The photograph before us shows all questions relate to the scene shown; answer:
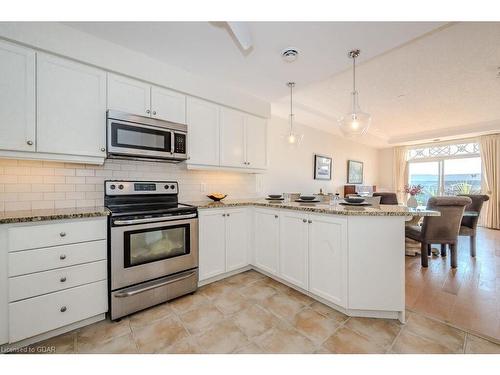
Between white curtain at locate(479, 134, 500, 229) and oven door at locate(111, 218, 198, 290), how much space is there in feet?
23.6

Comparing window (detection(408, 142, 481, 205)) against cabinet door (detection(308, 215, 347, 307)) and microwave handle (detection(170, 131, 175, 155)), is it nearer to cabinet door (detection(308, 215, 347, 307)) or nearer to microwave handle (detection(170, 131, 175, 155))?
cabinet door (detection(308, 215, 347, 307))

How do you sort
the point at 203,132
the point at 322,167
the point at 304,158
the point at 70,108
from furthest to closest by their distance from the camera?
1. the point at 322,167
2. the point at 304,158
3. the point at 203,132
4. the point at 70,108

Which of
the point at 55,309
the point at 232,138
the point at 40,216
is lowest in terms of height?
the point at 55,309

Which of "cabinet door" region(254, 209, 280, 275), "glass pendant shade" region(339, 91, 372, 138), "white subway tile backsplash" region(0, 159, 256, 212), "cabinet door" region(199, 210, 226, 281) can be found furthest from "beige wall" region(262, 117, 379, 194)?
"white subway tile backsplash" region(0, 159, 256, 212)

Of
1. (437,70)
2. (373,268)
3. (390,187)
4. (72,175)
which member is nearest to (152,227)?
(72,175)

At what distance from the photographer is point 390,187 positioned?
710 centimetres

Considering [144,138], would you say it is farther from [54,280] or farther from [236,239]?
[236,239]

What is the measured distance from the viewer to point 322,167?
497 cm

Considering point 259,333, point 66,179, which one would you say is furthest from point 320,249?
point 66,179

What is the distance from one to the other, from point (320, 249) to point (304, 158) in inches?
114

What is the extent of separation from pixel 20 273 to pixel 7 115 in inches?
44.8

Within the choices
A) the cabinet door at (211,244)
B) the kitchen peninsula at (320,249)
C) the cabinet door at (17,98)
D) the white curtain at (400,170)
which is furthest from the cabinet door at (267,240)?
the white curtain at (400,170)

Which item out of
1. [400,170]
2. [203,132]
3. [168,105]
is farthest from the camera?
[400,170]

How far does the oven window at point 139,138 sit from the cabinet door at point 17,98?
55 cm
